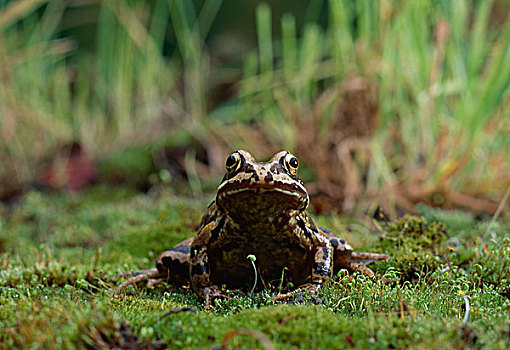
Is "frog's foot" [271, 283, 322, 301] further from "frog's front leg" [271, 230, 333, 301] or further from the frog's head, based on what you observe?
the frog's head

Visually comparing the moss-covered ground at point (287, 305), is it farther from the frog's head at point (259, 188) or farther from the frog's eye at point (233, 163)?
the frog's eye at point (233, 163)

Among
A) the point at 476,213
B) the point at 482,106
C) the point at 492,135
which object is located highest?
the point at 482,106

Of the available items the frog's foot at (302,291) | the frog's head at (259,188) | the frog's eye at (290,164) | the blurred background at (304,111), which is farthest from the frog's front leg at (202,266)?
the blurred background at (304,111)

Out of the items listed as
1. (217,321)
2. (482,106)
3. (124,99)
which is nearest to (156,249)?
(217,321)

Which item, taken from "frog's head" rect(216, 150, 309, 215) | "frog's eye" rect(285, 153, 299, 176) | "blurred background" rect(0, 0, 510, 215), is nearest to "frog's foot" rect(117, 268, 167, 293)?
"frog's head" rect(216, 150, 309, 215)

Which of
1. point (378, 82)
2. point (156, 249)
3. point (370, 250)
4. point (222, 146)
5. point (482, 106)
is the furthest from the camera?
point (222, 146)

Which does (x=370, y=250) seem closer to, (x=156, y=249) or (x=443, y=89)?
(x=156, y=249)
